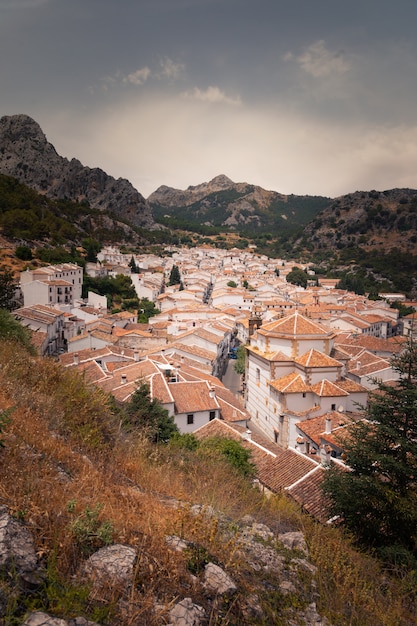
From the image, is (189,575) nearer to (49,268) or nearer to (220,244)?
(49,268)

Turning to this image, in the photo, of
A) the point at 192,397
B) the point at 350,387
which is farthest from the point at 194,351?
the point at 350,387

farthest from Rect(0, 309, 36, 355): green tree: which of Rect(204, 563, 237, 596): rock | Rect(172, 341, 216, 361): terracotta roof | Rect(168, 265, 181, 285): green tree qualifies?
Rect(168, 265, 181, 285): green tree

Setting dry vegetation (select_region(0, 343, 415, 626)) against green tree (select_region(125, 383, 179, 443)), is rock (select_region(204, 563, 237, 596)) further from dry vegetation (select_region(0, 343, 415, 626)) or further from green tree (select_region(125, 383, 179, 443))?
green tree (select_region(125, 383, 179, 443))

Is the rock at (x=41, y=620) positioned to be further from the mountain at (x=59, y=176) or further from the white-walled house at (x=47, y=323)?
the mountain at (x=59, y=176)

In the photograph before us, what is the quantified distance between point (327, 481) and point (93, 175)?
14796 centimetres

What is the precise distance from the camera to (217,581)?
124 inches

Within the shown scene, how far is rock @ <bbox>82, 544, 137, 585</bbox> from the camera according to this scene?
277cm

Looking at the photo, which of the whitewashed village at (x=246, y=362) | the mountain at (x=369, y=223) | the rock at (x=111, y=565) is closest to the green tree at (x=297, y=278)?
the whitewashed village at (x=246, y=362)

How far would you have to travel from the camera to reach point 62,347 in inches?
1401

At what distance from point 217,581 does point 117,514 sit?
1054 millimetres

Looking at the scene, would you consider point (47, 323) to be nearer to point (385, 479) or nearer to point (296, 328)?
point (296, 328)

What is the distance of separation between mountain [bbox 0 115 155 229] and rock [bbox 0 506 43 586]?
449 feet

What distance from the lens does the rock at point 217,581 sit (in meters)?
3.08

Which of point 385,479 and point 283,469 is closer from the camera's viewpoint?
point 385,479
